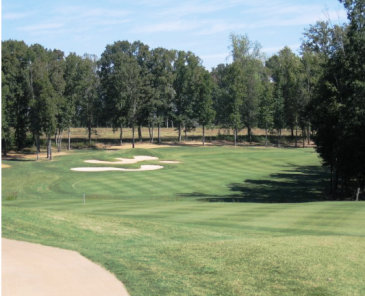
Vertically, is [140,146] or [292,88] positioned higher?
[292,88]

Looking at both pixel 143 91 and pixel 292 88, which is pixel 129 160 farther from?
pixel 292 88

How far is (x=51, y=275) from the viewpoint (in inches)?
388

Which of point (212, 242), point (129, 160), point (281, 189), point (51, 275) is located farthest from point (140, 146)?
point (51, 275)

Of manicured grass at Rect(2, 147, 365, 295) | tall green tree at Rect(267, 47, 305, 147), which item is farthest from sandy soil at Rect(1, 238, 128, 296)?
tall green tree at Rect(267, 47, 305, 147)

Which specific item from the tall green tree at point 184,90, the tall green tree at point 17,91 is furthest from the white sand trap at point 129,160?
the tall green tree at point 184,90

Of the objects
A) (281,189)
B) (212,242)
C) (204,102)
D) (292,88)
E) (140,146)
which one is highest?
(292,88)

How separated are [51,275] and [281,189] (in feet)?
106

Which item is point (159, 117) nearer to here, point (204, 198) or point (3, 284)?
point (204, 198)

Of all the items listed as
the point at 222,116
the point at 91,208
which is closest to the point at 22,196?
the point at 91,208

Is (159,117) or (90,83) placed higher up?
(90,83)

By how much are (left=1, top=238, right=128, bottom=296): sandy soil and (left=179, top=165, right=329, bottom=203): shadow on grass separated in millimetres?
20788

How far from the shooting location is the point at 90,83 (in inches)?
3450

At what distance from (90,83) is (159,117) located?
14909 millimetres

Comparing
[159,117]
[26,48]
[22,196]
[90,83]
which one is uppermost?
[26,48]
